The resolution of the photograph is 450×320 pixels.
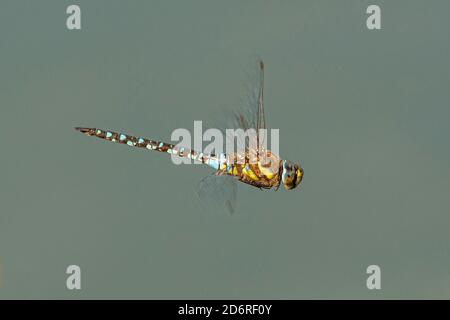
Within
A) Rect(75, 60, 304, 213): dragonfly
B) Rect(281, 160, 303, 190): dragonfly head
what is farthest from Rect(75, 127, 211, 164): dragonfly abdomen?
Rect(281, 160, 303, 190): dragonfly head

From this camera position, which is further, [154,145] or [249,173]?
[154,145]

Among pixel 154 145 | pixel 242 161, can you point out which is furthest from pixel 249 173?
pixel 154 145

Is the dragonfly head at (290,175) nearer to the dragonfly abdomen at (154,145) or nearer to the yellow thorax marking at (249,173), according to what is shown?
the yellow thorax marking at (249,173)

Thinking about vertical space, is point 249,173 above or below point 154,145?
below

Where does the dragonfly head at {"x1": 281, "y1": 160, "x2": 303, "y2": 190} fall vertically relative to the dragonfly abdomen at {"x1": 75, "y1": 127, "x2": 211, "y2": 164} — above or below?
below

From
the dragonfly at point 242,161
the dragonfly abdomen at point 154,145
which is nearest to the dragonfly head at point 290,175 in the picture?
the dragonfly at point 242,161

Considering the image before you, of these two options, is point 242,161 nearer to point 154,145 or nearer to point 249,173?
point 249,173

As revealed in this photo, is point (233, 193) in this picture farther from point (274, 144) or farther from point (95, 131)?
point (95, 131)

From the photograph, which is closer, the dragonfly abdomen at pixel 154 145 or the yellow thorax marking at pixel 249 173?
the yellow thorax marking at pixel 249 173

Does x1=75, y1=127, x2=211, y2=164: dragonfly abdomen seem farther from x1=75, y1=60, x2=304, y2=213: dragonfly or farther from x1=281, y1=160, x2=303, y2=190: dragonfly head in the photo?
x1=281, y1=160, x2=303, y2=190: dragonfly head
